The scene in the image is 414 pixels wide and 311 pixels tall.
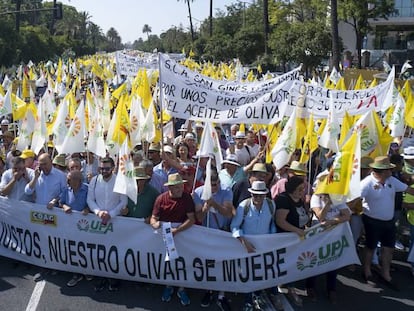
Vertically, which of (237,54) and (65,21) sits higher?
(65,21)

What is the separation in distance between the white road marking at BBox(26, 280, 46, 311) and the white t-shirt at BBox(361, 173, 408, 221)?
4009 mm

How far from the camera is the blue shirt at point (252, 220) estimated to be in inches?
230

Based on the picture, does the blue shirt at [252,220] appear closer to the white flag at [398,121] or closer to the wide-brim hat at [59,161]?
the wide-brim hat at [59,161]

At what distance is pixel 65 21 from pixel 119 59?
119571 millimetres

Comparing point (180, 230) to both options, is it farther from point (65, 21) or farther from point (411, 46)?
point (65, 21)

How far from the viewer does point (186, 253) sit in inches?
241

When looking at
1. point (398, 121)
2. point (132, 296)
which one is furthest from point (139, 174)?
point (398, 121)

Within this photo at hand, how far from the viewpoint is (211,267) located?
6.07m

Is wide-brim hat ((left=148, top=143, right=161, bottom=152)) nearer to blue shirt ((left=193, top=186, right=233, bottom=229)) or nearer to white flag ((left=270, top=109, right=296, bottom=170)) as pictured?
white flag ((left=270, top=109, right=296, bottom=170))

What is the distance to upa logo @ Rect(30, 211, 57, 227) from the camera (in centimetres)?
662

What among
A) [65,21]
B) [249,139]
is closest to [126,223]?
[249,139]

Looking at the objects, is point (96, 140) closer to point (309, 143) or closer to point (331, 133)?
point (309, 143)

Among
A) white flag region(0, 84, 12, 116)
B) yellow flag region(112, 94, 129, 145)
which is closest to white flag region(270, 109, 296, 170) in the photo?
yellow flag region(112, 94, 129, 145)

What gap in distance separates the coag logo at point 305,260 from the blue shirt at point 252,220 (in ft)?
1.79
